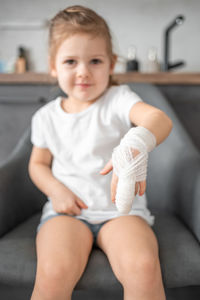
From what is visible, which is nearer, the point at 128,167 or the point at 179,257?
the point at 128,167

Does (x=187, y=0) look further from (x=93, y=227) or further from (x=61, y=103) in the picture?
(x=93, y=227)

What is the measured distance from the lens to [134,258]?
0.61 m

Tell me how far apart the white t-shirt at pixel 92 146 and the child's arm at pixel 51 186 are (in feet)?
0.07

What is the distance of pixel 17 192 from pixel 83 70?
42 centimetres

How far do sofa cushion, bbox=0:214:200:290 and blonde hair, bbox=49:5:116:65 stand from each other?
52 cm

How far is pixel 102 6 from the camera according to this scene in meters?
2.16

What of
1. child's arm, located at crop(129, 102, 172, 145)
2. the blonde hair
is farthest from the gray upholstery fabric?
the blonde hair

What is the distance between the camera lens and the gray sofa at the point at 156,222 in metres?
0.65

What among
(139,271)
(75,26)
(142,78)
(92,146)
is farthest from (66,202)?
(142,78)

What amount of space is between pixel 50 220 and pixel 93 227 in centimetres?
11

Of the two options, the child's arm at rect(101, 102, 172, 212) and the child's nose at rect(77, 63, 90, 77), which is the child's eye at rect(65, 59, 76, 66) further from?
the child's arm at rect(101, 102, 172, 212)

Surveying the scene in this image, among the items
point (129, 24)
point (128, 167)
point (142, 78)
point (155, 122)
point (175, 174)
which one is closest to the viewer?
point (128, 167)

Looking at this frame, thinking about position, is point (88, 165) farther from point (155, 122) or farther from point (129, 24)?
point (129, 24)

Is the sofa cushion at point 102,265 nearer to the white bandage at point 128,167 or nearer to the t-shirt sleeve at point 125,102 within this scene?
the white bandage at point 128,167
